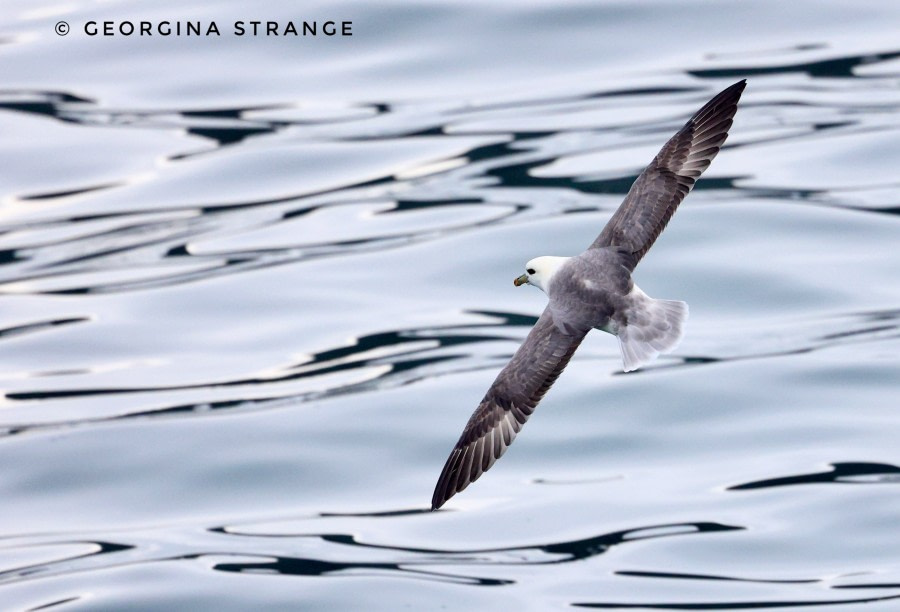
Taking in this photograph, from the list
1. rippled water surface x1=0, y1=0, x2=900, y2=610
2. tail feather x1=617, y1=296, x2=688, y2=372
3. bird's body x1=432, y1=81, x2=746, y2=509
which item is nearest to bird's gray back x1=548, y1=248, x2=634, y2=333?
bird's body x1=432, y1=81, x2=746, y2=509

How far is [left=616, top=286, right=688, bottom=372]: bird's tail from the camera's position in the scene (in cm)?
782

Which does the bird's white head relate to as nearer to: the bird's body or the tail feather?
the bird's body

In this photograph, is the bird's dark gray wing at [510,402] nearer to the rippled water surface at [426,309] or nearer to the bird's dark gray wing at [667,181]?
the bird's dark gray wing at [667,181]

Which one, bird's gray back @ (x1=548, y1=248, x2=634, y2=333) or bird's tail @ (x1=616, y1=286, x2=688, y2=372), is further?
bird's gray back @ (x1=548, y1=248, x2=634, y2=333)

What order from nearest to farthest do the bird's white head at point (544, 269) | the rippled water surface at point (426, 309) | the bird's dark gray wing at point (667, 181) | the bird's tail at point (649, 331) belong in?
the bird's tail at point (649, 331) → the bird's white head at point (544, 269) → the bird's dark gray wing at point (667, 181) → the rippled water surface at point (426, 309)

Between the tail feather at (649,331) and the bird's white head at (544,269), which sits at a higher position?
the bird's white head at (544,269)

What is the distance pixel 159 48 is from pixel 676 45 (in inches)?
312

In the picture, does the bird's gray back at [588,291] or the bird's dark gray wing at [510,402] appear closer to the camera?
the bird's gray back at [588,291]

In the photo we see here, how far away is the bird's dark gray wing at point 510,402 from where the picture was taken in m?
8.17

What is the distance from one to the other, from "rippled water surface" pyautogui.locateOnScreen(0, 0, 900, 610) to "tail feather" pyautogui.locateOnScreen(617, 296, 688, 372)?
5.21m

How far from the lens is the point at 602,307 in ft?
26.1

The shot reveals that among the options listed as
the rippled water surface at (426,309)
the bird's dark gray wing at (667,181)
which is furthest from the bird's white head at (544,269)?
the rippled water surface at (426,309)

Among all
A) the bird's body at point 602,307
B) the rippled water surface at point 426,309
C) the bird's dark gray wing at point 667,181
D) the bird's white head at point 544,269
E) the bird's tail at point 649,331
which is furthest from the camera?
the rippled water surface at point 426,309

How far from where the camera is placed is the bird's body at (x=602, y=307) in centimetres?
794
